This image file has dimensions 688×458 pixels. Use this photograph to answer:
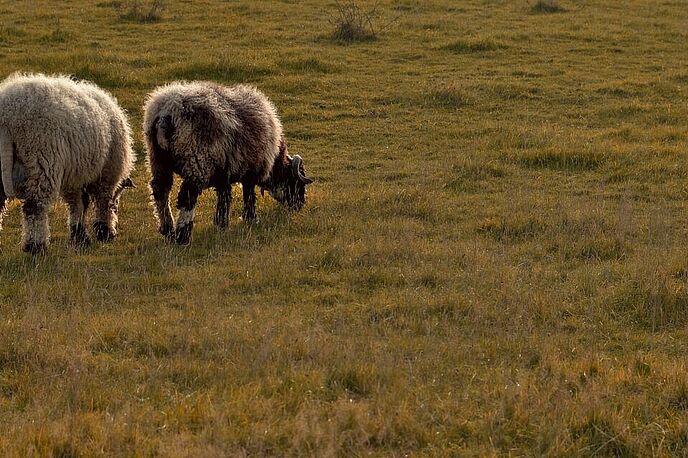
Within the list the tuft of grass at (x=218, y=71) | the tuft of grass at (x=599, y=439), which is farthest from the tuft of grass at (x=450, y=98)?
the tuft of grass at (x=599, y=439)

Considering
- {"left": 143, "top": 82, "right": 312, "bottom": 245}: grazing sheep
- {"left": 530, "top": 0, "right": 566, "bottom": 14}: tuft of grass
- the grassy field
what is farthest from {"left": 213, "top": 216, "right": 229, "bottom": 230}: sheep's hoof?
{"left": 530, "top": 0, "right": 566, "bottom": 14}: tuft of grass

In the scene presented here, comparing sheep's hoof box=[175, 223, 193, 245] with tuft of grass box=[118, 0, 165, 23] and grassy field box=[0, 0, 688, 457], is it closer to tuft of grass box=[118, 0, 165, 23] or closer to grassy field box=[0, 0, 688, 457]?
grassy field box=[0, 0, 688, 457]

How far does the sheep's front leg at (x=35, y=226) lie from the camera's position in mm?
10609

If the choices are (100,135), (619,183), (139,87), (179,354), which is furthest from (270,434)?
(139,87)

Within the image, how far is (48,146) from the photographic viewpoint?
1052cm

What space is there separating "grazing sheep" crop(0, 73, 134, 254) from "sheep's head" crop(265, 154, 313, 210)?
2586 millimetres

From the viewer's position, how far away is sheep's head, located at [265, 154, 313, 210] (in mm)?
13234

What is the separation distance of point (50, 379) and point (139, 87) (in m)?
13.7

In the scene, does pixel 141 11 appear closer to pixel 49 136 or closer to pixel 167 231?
pixel 167 231

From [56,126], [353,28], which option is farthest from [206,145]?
[353,28]

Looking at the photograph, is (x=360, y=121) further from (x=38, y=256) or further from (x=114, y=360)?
(x=114, y=360)

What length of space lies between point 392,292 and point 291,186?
14.3ft

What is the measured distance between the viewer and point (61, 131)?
35.0 ft

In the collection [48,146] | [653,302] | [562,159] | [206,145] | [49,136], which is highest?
[49,136]
